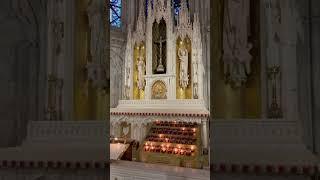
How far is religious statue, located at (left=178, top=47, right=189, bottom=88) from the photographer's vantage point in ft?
40.2

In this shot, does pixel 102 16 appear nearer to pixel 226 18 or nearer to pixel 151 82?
pixel 226 18

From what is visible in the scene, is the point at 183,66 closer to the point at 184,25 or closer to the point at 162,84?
the point at 162,84

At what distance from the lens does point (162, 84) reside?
12.6 meters

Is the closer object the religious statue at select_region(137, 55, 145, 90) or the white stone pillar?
the white stone pillar

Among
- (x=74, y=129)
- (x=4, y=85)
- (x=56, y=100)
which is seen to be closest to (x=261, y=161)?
(x=74, y=129)

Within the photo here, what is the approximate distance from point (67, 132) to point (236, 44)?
262 cm

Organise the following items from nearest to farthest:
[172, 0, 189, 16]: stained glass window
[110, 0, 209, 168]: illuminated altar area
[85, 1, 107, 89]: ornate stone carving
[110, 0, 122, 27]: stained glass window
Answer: [85, 1, 107, 89]: ornate stone carving, [110, 0, 209, 168]: illuminated altar area, [172, 0, 189, 16]: stained glass window, [110, 0, 122, 27]: stained glass window

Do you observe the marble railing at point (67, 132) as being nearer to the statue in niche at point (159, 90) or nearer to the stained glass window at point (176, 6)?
the statue in niche at point (159, 90)

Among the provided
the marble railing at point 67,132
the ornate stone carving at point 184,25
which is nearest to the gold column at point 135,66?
the ornate stone carving at point 184,25

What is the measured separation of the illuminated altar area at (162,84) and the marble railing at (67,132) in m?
4.97

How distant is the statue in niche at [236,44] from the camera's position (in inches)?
165

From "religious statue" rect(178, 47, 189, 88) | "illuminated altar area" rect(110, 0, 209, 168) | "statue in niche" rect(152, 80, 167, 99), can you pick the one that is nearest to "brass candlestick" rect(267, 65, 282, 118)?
"illuminated altar area" rect(110, 0, 209, 168)

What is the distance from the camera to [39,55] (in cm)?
517

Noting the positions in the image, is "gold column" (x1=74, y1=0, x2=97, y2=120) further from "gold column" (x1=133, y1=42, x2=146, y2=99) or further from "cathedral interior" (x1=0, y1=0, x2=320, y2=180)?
"gold column" (x1=133, y1=42, x2=146, y2=99)
